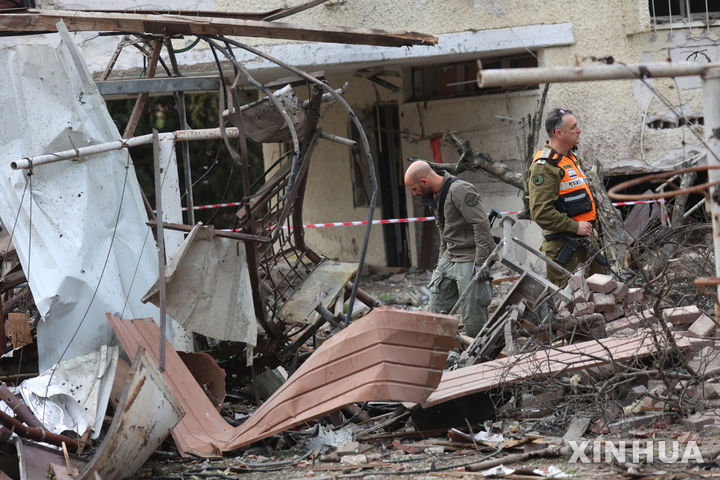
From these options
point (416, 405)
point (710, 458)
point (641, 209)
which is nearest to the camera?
point (710, 458)

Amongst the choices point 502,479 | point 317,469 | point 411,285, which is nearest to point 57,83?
point 317,469

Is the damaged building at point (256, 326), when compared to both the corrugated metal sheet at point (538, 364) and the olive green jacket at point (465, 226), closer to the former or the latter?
the corrugated metal sheet at point (538, 364)

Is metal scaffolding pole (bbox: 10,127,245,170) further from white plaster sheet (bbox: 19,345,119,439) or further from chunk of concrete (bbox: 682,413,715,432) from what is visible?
chunk of concrete (bbox: 682,413,715,432)

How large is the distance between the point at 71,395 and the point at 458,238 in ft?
10.5

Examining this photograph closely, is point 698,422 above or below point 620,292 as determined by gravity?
below

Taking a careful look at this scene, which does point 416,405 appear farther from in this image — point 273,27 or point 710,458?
point 273,27

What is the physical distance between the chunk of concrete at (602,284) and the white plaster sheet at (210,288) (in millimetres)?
2321

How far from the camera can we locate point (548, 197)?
269 inches

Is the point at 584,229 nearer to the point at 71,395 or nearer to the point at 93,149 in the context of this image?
the point at 93,149

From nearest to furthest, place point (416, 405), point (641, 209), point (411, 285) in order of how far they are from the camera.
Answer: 1. point (416, 405)
2. point (641, 209)
3. point (411, 285)

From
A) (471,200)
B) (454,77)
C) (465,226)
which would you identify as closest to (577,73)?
(471,200)

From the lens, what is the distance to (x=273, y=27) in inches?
260

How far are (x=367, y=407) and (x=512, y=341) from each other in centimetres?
107

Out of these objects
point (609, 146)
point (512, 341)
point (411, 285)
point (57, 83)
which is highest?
point (57, 83)
